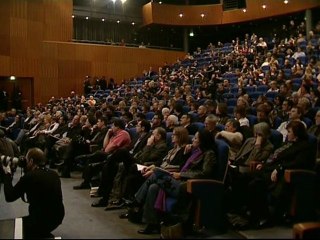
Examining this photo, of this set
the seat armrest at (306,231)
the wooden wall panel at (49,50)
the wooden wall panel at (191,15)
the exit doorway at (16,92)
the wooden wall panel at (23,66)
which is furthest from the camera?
the wooden wall panel at (191,15)

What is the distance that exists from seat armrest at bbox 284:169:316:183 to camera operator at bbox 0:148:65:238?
174 centimetres

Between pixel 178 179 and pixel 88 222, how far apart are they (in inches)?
36.6

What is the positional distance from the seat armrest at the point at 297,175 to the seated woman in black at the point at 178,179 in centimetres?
56

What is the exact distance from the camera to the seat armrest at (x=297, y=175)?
130 inches

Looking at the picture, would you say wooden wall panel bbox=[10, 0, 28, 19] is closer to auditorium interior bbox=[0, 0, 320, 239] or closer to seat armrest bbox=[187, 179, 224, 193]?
auditorium interior bbox=[0, 0, 320, 239]

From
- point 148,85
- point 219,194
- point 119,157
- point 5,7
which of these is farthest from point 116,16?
point 219,194

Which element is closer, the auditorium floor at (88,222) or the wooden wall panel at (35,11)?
the auditorium floor at (88,222)

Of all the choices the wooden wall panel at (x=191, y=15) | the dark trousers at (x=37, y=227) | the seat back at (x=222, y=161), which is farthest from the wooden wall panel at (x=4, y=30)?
the seat back at (x=222, y=161)

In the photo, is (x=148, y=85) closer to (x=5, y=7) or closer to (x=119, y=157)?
(x=5, y=7)

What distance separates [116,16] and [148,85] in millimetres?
7354

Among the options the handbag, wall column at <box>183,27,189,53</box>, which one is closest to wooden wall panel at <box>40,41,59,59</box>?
wall column at <box>183,27,189,53</box>

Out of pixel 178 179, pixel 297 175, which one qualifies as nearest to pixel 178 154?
pixel 178 179

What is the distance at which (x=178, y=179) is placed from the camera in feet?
12.0

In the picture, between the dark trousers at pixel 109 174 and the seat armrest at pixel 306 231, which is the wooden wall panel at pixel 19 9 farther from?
the seat armrest at pixel 306 231
